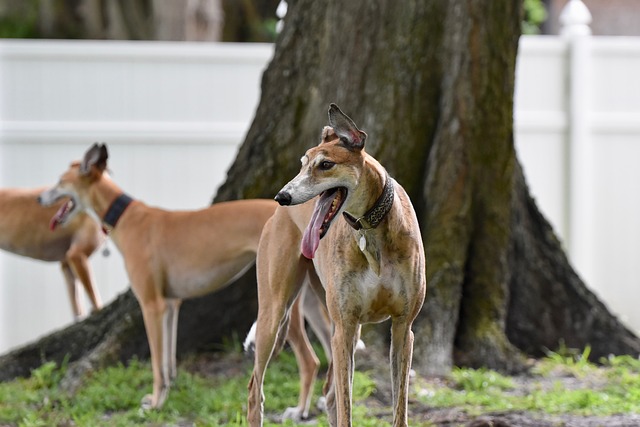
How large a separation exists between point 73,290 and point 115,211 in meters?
1.94

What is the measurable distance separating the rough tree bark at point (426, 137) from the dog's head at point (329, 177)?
281 cm

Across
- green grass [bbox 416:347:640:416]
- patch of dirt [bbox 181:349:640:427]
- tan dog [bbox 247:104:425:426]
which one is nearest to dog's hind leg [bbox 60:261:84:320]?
patch of dirt [bbox 181:349:640:427]

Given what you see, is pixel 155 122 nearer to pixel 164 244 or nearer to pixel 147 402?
pixel 164 244

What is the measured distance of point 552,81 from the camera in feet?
34.3

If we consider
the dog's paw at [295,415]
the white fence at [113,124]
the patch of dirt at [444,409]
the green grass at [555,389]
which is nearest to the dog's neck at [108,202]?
the patch of dirt at [444,409]

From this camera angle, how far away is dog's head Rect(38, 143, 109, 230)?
7.46 m

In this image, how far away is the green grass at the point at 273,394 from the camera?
687 centimetres

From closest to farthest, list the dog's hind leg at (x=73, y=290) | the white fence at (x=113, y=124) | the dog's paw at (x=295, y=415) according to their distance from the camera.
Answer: the dog's paw at (x=295, y=415)
the dog's hind leg at (x=73, y=290)
the white fence at (x=113, y=124)

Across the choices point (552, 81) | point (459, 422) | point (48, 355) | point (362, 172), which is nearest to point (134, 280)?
point (48, 355)

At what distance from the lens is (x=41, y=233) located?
28.6 feet

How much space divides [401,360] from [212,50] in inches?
202

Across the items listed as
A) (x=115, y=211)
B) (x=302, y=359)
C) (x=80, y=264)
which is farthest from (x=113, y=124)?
(x=302, y=359)

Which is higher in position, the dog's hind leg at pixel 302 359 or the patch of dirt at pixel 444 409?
the dog's hind leg at pixel 302 359

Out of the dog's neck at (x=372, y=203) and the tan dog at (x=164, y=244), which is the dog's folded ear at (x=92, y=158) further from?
the dog's neck at (x=372, y=203)
